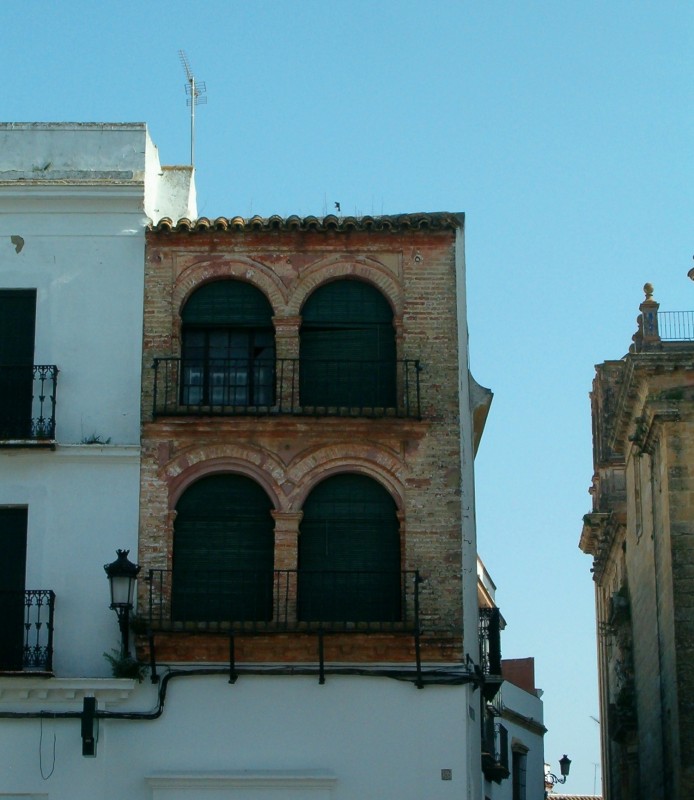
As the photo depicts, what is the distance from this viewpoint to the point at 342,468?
21000mm

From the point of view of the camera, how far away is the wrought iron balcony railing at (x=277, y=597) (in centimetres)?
2045

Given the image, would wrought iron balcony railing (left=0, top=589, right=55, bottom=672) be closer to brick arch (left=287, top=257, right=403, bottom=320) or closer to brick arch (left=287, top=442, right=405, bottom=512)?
brick arch (left=287, top=442, right=405, bottom=512)

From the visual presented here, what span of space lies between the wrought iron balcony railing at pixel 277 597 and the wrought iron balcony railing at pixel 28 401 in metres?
2.34

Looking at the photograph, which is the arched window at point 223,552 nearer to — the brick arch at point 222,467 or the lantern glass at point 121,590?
the brick arch at point 222,467

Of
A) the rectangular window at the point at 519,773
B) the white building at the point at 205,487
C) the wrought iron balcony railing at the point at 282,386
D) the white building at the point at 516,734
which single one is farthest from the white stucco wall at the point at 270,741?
the rectangular window at the point at 519,773

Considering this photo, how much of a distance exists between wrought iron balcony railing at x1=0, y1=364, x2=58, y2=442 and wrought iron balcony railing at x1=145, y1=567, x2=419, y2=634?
2.34 m

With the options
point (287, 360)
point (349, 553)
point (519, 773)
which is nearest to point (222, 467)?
point (287, 360)

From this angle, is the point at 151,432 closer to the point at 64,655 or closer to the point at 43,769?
the point at 64,655

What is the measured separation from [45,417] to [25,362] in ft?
2.73

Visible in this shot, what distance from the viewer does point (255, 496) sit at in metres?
21.0

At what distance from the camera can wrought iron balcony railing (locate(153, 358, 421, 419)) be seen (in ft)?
69.4

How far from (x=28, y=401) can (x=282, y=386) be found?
10.5 feet

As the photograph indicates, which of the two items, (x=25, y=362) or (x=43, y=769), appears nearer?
(x=43, y=769)

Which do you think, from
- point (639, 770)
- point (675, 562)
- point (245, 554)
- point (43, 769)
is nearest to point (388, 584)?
point (245, 554)
